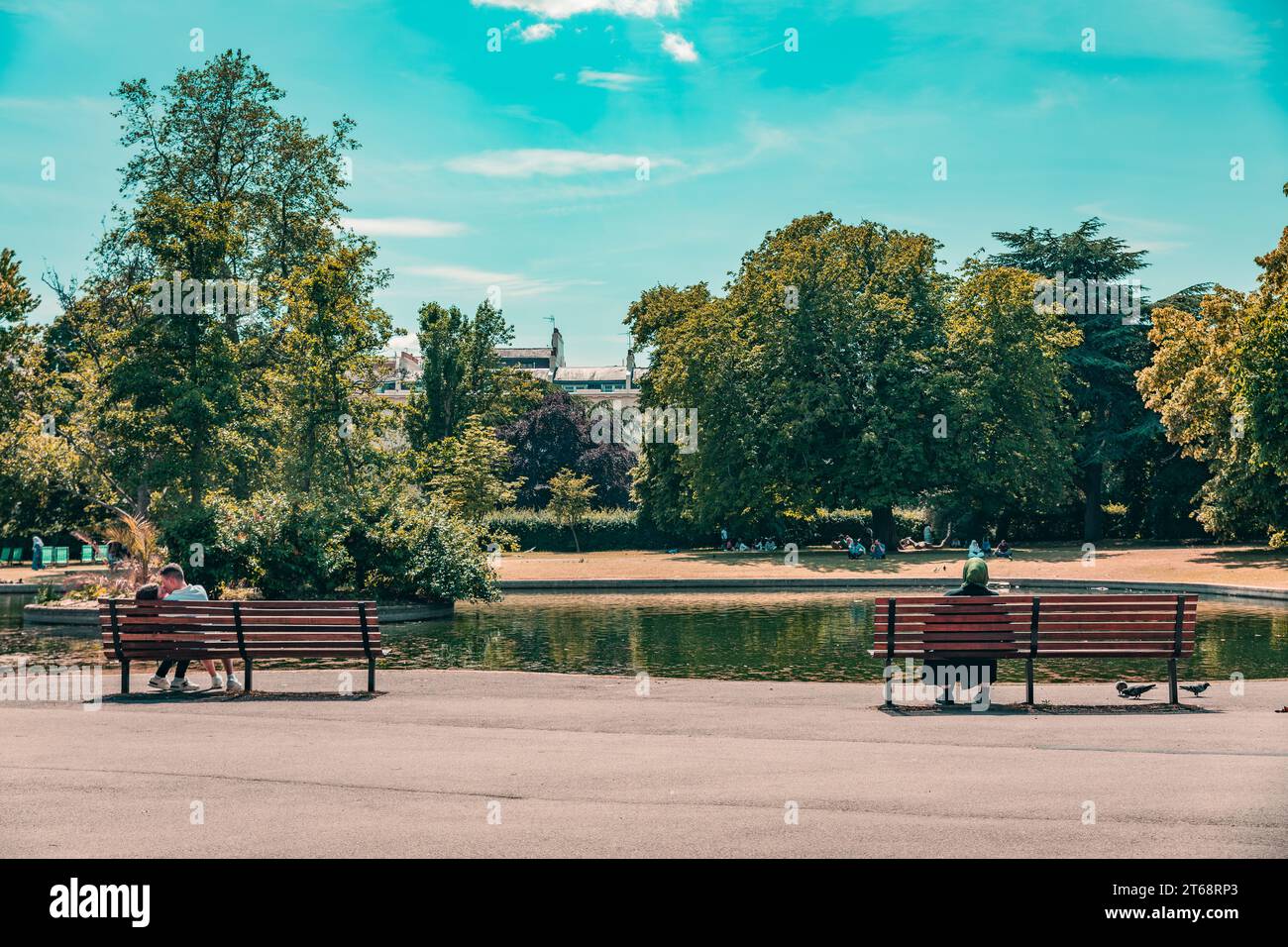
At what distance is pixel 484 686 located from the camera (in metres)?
14.4

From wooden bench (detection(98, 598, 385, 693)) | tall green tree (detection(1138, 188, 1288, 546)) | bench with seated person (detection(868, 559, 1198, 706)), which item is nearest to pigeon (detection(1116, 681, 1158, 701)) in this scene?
bench with seated person (detection(868, 559, 1198, 706))

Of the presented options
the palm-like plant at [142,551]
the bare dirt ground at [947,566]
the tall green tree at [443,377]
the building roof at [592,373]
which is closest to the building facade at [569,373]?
the building roof at [592,373]

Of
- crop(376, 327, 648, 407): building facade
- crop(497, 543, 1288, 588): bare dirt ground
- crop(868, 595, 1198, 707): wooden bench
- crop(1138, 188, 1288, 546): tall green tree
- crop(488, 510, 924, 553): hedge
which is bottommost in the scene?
crop(497, 543, 1288, 588): bare dirt ground

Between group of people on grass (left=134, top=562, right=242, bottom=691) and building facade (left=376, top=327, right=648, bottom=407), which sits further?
building facade (left=376, top=327, right=648, bottom=407)

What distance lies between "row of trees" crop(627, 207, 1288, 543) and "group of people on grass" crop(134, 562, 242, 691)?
3848 cm

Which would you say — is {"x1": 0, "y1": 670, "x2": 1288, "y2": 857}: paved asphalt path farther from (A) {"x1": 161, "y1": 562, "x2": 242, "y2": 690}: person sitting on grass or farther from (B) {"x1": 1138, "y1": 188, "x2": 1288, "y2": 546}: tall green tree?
(B) {"x1": 1138, "y1": 188, "x2": 1288, "y2": 546}: tall green tree

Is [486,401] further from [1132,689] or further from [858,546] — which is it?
[1132,689]

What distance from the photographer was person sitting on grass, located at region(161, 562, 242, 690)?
14391 mm

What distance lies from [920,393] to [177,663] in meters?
43.0

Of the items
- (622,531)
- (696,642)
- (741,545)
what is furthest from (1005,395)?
(696,642)

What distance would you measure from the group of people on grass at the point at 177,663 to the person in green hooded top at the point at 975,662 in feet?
27.6

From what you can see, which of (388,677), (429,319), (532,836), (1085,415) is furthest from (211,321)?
(1085,415)

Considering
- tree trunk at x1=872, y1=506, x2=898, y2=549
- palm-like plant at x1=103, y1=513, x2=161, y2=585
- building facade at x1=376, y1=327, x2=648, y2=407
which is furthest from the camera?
building facade at x1=376, y1=327, x2=648, y2=407

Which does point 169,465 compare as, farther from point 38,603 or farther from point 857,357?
point 857,357
